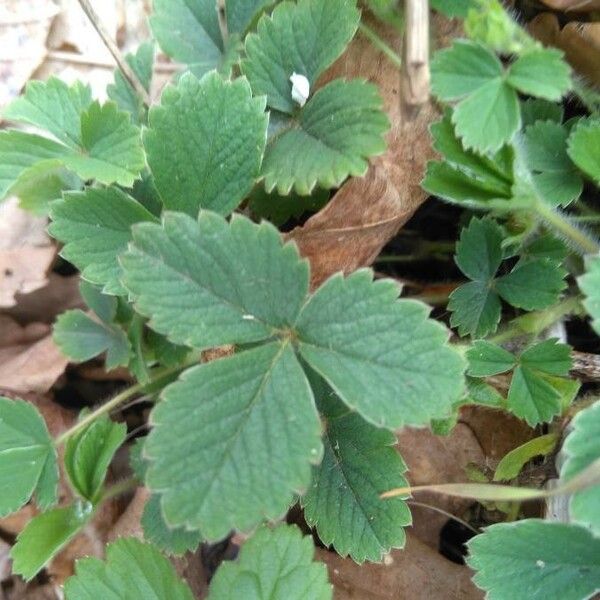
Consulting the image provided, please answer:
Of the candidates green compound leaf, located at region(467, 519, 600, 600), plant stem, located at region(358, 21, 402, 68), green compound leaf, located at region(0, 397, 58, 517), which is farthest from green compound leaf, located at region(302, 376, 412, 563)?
plant stem, located at region(358, 21, 402, 68)

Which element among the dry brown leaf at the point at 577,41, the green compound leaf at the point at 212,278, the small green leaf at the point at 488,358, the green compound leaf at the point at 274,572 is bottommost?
the green compound leaf at the point at 274,572

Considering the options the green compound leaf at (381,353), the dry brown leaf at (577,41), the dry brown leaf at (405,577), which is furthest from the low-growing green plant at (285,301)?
the dry brown leaf at (405,577)

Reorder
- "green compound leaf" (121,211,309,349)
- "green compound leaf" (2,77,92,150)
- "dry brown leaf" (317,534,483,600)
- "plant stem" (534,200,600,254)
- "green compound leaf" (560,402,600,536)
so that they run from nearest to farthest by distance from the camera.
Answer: "green compound leaf" (560,402,600,536)
"green compound leaf" (121,211,309,349)
"plant stem" (534,200,600,254)
"green compound leaf" (2,77,92,150)
"dry brown leaf" (317,534,483,600)

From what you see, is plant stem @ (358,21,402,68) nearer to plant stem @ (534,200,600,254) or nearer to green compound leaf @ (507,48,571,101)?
green compound leaf @ (507,48,571,101)

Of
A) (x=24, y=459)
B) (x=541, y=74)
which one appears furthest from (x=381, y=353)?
(x=24, y=459)

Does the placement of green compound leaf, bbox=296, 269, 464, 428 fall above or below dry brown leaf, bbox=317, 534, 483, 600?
above

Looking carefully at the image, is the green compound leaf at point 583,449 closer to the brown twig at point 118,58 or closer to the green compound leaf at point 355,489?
the green compound leaf at point 355,489
